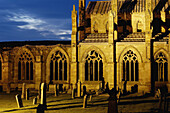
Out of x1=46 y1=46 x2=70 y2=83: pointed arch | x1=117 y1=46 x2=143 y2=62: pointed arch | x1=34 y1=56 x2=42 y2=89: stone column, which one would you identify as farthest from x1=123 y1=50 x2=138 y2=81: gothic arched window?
x1=34 y1=56 x2=42 y2=89: stone column

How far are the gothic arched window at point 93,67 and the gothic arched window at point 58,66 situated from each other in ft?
8.61

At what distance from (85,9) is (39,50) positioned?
1021 cm

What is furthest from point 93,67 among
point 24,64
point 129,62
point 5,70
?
point 5,70

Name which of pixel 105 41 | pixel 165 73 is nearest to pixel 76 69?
pixel 105 41

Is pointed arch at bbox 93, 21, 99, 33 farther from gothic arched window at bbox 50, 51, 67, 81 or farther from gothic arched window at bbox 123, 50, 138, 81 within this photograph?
gothic arched window at bbox 123, 50, 138, 81

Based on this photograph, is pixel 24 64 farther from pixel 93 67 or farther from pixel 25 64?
pixel 93 67

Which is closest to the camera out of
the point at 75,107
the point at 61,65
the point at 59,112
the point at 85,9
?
the point at 59,112

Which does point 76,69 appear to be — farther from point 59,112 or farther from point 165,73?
point 59,112

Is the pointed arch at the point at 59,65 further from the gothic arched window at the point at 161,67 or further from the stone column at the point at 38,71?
the gothic arched window at the point at 161,67

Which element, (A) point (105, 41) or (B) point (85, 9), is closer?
(A) point (105, 41)

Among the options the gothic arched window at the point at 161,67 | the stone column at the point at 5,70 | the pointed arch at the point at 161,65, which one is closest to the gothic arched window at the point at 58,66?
the stone column at the point at 5,70

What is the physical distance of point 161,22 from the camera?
101 ft

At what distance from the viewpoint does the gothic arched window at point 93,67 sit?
27.1 metres

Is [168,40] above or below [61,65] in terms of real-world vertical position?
above
